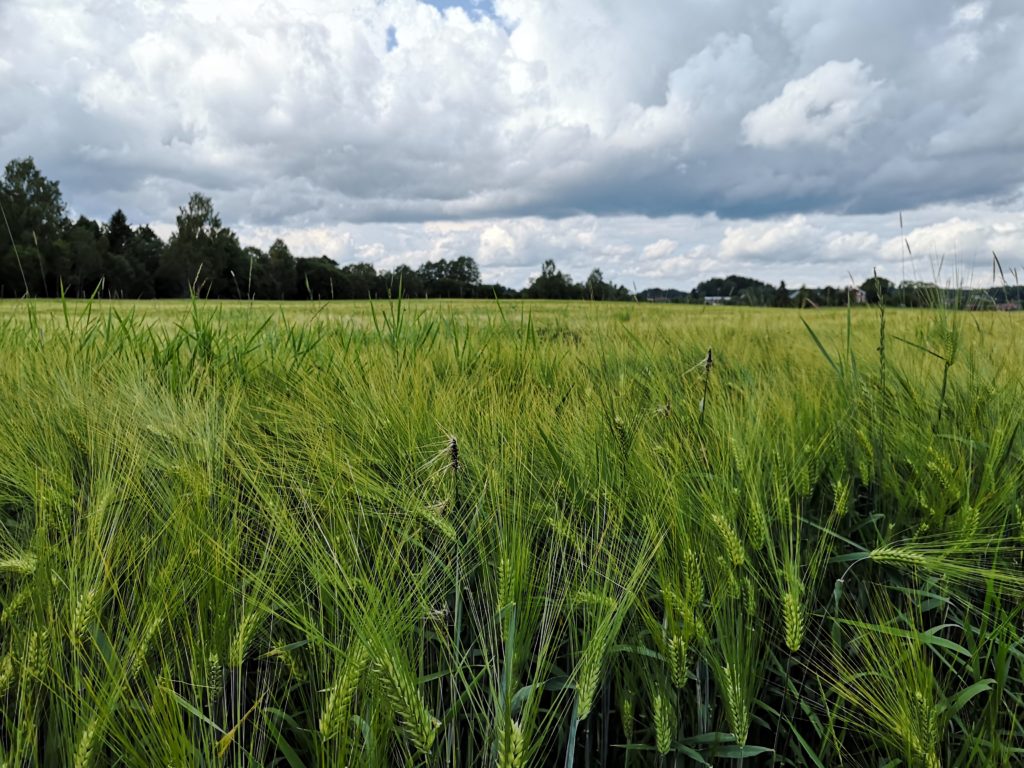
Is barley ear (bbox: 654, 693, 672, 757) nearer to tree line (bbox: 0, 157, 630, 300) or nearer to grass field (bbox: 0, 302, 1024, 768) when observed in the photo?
grass field (bbox: 0, 302, 1024, 768)

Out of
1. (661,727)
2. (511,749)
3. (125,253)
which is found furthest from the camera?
A: (125,253)

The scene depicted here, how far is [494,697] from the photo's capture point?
61 cm

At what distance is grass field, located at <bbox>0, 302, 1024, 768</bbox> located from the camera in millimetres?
639

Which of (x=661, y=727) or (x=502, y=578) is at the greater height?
(x=502, y=578)

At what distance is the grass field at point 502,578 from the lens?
639 millimetres

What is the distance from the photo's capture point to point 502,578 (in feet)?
2.25

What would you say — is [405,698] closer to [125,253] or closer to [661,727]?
[661,727]

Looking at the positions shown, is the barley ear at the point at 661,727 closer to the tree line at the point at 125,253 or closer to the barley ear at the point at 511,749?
the barley ear at the point at 511,749

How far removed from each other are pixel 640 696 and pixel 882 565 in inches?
21.0

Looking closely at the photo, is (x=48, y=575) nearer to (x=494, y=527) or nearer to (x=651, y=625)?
(x=494, y=527)

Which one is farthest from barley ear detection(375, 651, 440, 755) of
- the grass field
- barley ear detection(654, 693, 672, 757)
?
barley ear detection(654, 693, 672, 757)

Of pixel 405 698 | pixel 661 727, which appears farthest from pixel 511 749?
pixel 661 727

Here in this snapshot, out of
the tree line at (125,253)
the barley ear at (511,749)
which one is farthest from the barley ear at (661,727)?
the tree line at (125,253)

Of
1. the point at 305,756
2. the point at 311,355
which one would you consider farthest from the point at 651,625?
the point at 311,355
